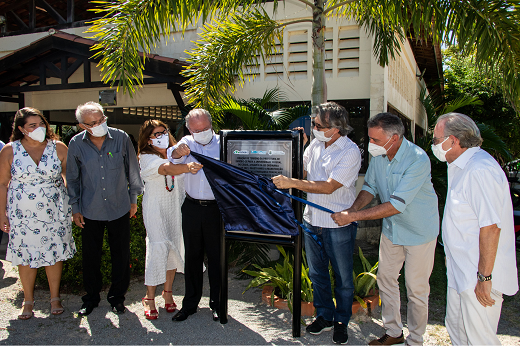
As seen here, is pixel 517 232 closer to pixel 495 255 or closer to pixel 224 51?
pixel 495 255

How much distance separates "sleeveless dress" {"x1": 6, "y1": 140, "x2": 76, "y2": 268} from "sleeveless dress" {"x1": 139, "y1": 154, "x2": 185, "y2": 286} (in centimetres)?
100

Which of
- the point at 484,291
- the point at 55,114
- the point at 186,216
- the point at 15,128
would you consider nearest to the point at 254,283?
the point at 186,216

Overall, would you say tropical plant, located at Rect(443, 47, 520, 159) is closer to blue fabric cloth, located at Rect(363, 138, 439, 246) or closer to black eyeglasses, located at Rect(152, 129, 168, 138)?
blue fabric cloth, located at Rect(363, 138, 439, 246)

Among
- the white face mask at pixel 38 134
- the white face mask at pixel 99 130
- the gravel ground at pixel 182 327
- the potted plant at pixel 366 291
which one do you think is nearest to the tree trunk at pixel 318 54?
the potted plant at pixel 366 291

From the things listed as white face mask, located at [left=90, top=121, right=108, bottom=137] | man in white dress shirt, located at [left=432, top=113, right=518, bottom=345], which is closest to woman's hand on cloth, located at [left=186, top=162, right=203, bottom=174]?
white face mask, located at [left=90, top=121, right=108, bottom=137]

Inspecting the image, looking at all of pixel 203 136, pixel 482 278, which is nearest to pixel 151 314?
pixel 203 136

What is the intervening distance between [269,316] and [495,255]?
2415mm

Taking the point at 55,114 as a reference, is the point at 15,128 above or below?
below

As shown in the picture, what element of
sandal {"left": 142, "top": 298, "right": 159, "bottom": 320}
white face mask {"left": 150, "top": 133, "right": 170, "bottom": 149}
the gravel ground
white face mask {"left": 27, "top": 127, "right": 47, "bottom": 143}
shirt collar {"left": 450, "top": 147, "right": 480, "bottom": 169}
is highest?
white face mask {"left": 27, "top": 127, "right": 47, "bottom": 143}

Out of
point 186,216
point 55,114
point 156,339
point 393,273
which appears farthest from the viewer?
point 55,114

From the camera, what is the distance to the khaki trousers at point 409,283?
3217mm

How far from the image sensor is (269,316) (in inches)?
164

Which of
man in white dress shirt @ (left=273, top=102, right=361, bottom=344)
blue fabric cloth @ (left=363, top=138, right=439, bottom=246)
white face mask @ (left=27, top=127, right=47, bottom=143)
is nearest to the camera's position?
blue fabric cloth @ (left=363, top=138, right=439, bottom=246)

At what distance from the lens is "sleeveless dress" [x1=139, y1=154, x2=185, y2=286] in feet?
13.2
